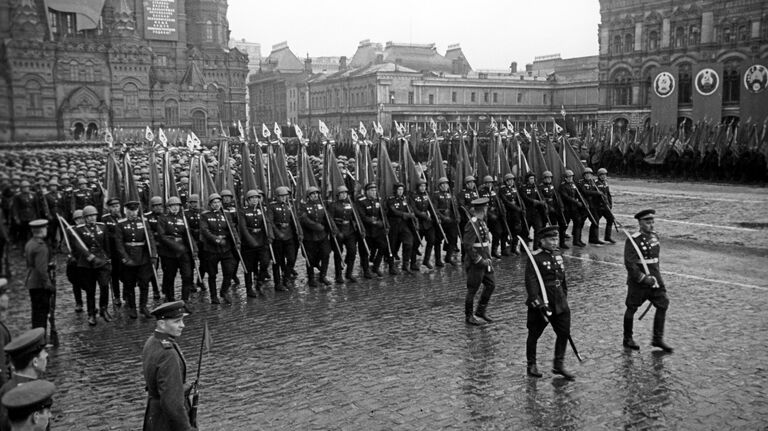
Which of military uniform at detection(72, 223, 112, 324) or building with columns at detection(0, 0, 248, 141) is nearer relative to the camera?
military uniform at detection(72, 223, 112, 324)

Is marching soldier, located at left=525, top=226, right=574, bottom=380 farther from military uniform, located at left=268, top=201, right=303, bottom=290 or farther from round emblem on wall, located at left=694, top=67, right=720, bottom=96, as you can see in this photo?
round emblem on wall, located at left=694, top=67, right=720, bottom=96

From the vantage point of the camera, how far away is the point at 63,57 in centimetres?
5116

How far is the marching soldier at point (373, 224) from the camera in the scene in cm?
1259

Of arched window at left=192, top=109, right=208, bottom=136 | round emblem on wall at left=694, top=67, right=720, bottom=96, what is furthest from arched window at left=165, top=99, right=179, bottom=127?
round emblem on wall at left=694, top=67, right=720, bottom=96

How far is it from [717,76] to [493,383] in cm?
4045

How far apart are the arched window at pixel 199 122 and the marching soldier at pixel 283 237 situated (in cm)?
4704

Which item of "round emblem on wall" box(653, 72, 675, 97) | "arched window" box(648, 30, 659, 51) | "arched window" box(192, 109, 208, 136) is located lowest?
"arched window" box(192, 109, 208, 136)

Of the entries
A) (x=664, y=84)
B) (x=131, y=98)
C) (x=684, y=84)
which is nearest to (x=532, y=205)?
(x=664, y=84)

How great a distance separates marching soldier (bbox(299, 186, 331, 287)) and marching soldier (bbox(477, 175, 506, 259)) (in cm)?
354

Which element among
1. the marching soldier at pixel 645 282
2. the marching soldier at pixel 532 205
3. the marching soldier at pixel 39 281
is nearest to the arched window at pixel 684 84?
the marching soldier at pixel 532 205

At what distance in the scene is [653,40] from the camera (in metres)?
47.7

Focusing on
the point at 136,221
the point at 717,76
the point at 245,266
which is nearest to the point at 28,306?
the point at 136,221

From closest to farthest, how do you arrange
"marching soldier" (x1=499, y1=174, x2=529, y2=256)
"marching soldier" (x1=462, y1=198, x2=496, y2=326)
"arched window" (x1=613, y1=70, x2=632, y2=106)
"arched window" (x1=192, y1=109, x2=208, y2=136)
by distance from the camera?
"marching soldier" (x1=462, y1=198, x2=496, y2=326), "marching soldier" (x1=499, y1=174, x2=529, y2=256), "arched window" (x1=613, y1=70, x2=632, y2=106), "arched window" (x1=192, y1=109, x2=208, y2=136)

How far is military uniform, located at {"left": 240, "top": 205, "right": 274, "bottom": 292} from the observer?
36.9 ft
